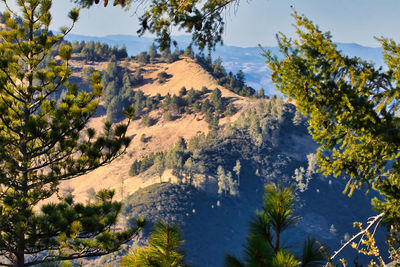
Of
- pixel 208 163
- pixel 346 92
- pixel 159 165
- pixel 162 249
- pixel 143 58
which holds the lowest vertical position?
pixel 208 163

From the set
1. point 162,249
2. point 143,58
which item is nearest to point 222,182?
point 143,58

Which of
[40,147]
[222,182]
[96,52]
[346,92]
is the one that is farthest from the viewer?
[96,52]

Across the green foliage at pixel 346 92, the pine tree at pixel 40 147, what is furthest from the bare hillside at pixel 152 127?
the green foliage at pixel 346 92

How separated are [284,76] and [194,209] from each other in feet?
238

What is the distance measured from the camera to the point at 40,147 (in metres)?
8.41

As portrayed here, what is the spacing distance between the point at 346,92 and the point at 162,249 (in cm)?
526

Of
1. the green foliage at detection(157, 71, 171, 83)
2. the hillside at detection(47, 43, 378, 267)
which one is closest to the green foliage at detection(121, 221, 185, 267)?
the hillside at detection(47, 43, 378, 267)

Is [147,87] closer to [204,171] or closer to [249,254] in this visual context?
[204,171]

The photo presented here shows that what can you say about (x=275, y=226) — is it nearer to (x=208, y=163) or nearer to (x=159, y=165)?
(x=159, y=165)

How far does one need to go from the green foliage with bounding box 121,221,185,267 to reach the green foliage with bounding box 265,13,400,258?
4434 mm

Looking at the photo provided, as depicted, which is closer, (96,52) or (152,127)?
(152,127)

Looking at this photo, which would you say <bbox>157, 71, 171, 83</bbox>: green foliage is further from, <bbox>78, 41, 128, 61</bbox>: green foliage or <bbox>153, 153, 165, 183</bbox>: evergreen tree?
<bbox>153, 153, 165, 183</bbox>: evergreen tree

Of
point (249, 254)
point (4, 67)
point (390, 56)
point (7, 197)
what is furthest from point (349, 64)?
point (7, 197)

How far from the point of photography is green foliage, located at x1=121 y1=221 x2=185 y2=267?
3.33 metres
